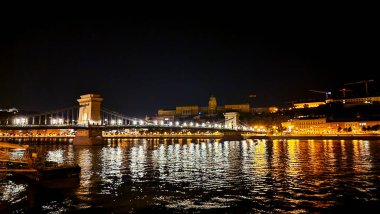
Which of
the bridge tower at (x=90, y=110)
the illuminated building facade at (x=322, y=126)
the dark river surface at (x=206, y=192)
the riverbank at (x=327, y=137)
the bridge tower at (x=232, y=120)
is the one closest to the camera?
the dark river surface at (x=206, y=192)

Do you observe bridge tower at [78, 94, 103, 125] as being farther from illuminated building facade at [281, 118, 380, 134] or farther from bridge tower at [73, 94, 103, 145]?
illuminated building facade at [281, 118, 380, 134]

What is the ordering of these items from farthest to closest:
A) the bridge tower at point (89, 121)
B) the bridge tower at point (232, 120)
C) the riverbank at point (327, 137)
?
the bridge tower at point (232, 120)
the riverbank at point (327, 137)
the bridge tower at point (89, 121)

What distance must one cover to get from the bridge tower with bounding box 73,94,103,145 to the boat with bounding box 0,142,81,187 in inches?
1976

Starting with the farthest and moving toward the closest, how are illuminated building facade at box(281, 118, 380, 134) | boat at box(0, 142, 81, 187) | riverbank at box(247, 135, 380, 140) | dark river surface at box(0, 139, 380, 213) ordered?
illuminated building facade at box(281, 118, 380, 134) → riverbank at box(247, 135, 380, 140) → boat at box(0, 142, 81, 187) → dark river surface at box(0, 139, 380, 213)

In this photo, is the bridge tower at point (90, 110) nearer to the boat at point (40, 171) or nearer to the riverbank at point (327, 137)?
the riverbank at point (327, 137)

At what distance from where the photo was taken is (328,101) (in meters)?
157

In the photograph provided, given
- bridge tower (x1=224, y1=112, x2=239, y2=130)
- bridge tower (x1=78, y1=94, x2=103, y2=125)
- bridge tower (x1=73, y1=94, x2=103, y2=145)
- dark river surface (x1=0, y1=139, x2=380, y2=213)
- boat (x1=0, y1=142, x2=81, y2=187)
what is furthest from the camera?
bridge tower (x1=224, y1=112, x2=239, y2=130)

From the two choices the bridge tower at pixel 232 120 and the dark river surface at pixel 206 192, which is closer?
the dark river surface at pixel 206 192

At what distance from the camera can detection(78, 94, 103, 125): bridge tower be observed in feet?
284

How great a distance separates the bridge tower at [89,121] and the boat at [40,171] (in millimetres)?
50193

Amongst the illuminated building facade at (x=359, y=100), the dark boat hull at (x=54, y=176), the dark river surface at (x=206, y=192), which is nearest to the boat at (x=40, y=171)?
the dark boat hull at (x=54, y=176)

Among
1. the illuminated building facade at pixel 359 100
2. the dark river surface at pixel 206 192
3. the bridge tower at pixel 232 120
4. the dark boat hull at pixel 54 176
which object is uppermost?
the illuminated building facade at pixel 359 100

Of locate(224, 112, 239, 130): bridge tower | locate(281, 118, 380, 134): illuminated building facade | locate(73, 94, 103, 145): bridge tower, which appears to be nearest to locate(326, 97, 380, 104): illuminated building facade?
locate(281, 118, 380, 134): illuminated building facade

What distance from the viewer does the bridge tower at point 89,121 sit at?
79344mm
